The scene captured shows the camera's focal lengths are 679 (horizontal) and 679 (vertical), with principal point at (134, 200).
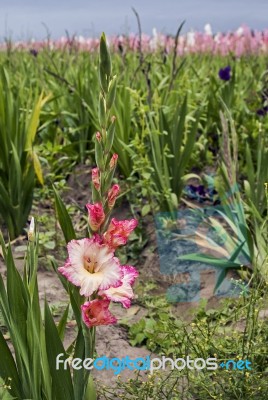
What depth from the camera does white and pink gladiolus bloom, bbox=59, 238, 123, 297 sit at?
1.31 metres

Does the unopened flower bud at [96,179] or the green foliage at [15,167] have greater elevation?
the unopened flower bud at [96,179]

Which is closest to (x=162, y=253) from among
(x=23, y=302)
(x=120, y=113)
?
(x=120, y=113)

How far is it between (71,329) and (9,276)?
1.01 metres

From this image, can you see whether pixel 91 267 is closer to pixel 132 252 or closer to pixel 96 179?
pixel 96 179

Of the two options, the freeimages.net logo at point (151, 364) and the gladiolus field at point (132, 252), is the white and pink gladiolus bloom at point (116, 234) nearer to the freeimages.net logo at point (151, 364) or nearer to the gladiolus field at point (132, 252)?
the gladiolus field at point (132, 252)

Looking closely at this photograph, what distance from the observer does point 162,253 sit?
131 inches

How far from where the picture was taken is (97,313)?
138cm

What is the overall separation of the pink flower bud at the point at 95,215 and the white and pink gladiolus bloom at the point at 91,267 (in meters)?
0.03

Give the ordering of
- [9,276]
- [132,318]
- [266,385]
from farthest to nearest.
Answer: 1. [132,318]
2. [266,385]
3. [9,276]

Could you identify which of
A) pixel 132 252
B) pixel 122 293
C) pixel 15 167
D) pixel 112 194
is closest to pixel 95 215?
pixel 112 194

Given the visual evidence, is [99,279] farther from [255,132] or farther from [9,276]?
[255,132]

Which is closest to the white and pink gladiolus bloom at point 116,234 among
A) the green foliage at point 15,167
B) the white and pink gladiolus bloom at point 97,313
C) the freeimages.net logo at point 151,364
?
the white and pink gladiolus bloom at point 97,313

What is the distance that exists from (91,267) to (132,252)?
6.97 ft

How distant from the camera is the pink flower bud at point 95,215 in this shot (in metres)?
1.32
